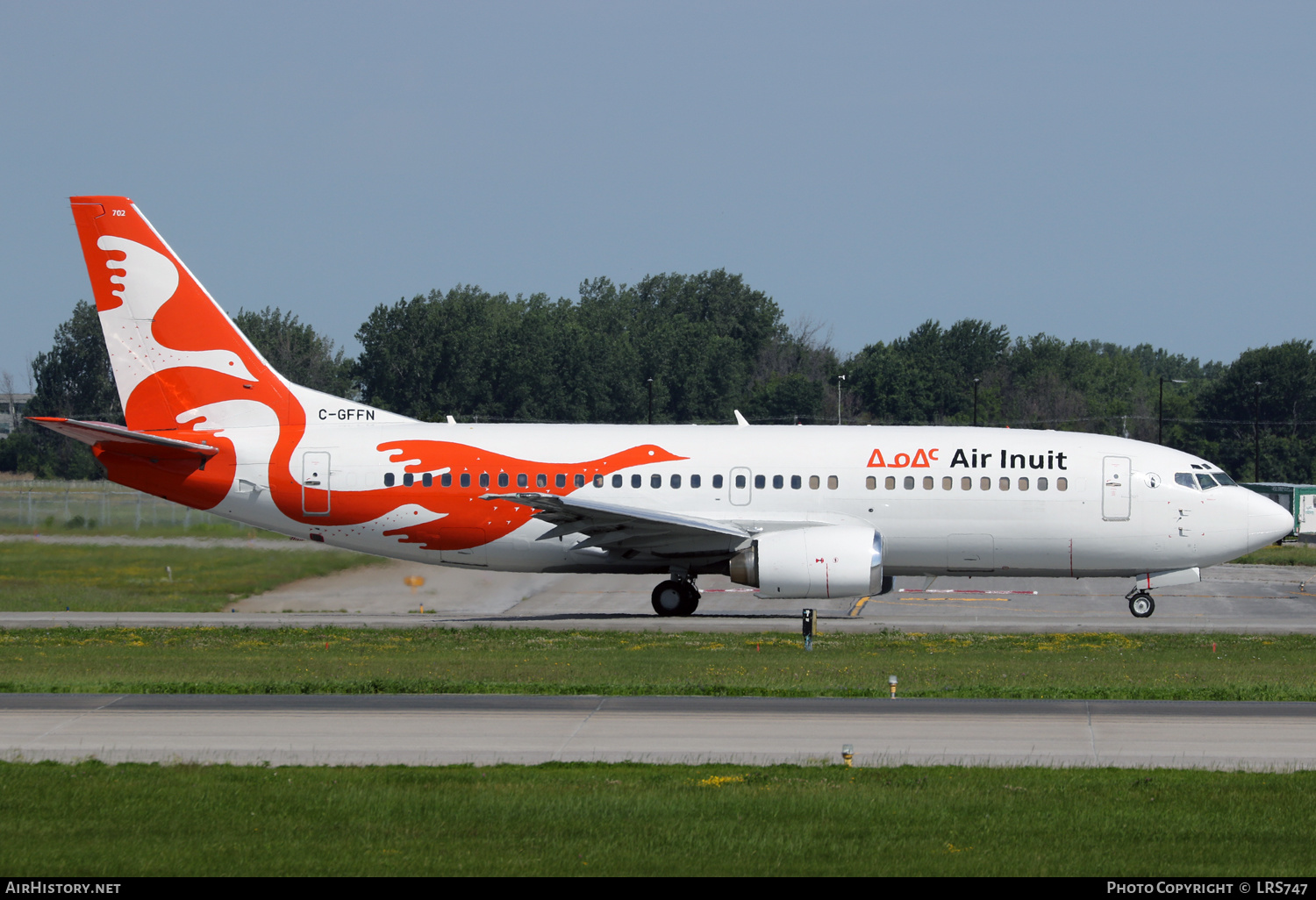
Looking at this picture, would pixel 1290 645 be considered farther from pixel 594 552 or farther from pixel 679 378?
pixel 679 378

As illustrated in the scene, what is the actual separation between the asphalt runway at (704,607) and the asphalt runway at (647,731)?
1114 cm

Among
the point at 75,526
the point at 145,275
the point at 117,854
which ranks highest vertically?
the point at 145,275

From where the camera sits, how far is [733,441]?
31531 millimetres

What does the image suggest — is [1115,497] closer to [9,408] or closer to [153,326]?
[153,326]

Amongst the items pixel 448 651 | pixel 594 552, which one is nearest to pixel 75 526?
pixel 594 552

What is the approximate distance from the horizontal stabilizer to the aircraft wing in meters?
6.47

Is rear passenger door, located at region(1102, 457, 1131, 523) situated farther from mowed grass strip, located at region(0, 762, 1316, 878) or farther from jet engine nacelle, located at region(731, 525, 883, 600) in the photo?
mowed grass strip, located at region(0, 762, 1316, 878)

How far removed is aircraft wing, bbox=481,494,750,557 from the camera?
1143 inches

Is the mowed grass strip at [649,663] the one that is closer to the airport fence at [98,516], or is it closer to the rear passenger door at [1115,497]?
the rear passenger door at [1115,497]

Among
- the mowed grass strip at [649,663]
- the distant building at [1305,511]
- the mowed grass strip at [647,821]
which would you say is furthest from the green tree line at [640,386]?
the mowed grass strip at [647,821]

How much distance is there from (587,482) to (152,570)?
12.5m

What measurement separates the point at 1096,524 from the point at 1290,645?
18.6ft
